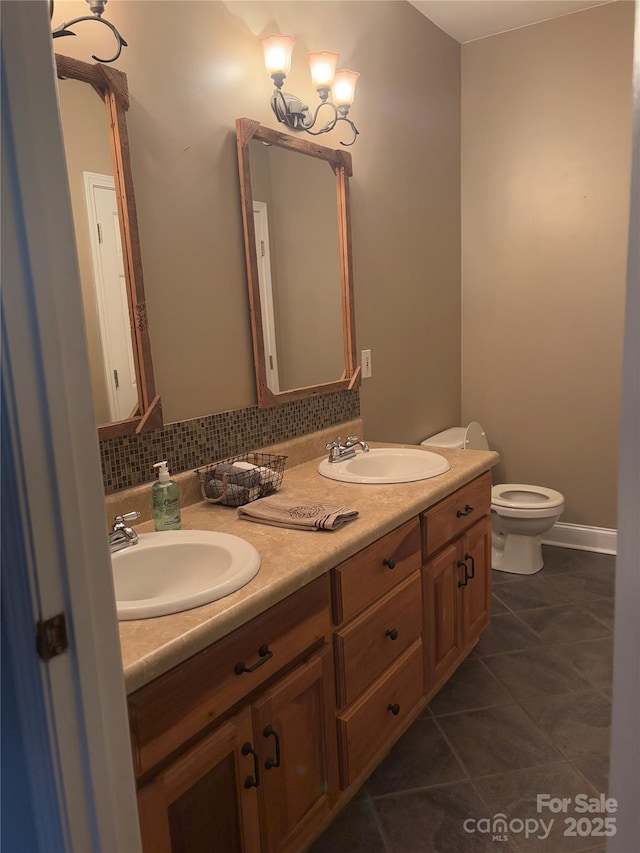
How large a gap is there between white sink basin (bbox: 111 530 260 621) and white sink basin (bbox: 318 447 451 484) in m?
0.64

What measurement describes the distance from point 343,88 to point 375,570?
1.74m

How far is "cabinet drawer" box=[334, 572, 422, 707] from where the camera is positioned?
153 cm

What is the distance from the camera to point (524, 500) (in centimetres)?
325

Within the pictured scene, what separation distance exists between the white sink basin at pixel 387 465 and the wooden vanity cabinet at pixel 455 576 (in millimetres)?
129

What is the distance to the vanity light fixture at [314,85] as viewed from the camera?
1.97 meters

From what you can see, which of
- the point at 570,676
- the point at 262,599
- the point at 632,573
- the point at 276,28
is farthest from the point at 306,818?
the point at 276,28

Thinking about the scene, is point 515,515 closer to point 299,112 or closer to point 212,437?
point 212,437

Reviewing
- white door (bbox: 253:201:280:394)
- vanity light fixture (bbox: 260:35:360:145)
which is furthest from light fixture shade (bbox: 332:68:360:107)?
white door (bbox: 253:201:280:394)

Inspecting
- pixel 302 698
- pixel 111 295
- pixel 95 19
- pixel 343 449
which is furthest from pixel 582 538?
pixel 95 19

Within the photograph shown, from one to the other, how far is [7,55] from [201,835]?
4.13ft

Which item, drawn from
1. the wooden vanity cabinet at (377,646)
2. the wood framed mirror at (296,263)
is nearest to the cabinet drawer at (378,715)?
the wooden vanity cabinet at (377,646)

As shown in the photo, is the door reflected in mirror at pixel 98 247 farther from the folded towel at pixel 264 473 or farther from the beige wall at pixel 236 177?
the folded towel at pixel 264 473

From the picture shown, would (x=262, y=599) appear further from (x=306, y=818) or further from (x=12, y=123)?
(x=12, y=123)

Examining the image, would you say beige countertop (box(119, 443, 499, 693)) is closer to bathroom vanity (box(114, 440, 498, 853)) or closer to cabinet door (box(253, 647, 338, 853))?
bathroom vanity (box(114, 440, 498, 853))
